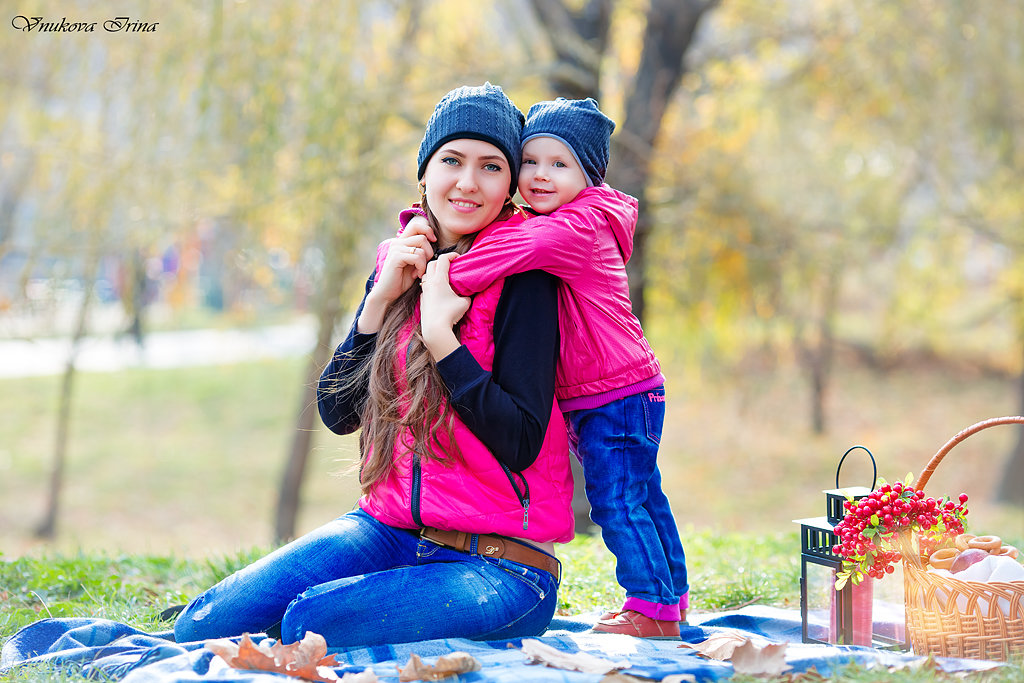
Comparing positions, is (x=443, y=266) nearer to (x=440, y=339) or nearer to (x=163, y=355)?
(x=440, y=339)

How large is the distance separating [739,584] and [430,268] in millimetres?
1792

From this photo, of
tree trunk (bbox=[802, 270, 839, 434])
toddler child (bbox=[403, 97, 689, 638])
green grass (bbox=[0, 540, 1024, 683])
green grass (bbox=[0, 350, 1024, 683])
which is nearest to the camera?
toddler child (bbox=[403, 97, 689, 638])

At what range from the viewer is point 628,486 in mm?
2555

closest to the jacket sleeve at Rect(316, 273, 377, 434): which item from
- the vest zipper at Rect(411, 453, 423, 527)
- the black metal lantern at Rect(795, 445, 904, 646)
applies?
the vest zipper at Rect(411, 453, 423, 527)

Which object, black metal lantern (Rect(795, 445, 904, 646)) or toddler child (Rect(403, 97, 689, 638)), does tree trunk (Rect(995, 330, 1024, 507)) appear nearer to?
black metal lantern (Rect(795, 445, 904, 646))

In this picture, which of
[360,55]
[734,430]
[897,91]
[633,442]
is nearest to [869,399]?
[734,430]

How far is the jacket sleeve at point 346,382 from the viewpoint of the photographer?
8.53 feet

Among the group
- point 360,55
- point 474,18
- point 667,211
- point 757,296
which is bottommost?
point 757,296

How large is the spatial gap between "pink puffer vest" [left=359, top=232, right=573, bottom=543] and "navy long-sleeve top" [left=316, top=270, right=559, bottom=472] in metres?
0.05

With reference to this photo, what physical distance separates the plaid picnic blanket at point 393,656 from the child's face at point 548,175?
113cm

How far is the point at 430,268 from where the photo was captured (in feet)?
8.00

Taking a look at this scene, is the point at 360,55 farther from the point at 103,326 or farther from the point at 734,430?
the point at 734,430

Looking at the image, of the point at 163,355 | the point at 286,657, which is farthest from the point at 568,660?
the point at 163,355

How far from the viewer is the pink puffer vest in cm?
240
